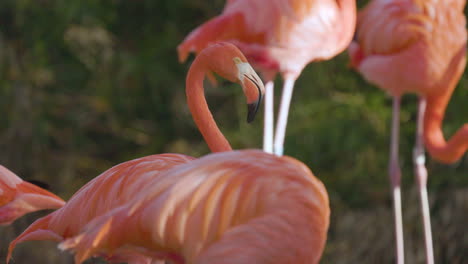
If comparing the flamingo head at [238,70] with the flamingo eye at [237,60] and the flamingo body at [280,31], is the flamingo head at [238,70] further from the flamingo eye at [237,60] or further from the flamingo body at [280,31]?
the flamingo body at [280,31]

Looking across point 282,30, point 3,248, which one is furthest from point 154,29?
point 282,30

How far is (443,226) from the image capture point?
424 cm

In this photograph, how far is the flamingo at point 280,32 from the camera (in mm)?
2846

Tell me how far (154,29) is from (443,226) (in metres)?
2.65

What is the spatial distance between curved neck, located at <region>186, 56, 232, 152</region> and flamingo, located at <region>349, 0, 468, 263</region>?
5.04 ft

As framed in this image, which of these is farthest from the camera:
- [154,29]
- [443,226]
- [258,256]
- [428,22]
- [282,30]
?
[154,29]

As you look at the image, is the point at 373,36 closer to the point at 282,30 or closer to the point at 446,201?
the point at 282,30

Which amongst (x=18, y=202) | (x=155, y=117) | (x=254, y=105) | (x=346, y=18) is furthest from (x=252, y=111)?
(x=155, y=117)

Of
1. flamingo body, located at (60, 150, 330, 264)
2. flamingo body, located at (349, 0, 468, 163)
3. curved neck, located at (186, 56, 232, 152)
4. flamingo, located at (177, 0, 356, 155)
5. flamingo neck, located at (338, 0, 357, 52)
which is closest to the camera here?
flamingo body, located at (60, 150, 330, 264)

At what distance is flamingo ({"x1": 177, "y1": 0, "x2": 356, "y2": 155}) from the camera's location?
2846 millimetres

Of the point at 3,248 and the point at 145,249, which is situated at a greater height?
the point at 145,249

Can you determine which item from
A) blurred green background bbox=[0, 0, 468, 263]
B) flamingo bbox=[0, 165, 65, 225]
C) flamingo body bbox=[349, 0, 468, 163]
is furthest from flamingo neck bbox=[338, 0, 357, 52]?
blurred green background bbox=[0, 0, 468, 263]

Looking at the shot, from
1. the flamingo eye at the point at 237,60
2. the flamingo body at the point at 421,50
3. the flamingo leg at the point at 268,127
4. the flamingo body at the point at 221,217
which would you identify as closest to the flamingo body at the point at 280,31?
the flamingo leg at the point at 268,127

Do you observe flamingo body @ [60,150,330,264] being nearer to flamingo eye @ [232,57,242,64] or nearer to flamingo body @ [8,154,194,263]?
flamingo body @ [8,154,194,263]
